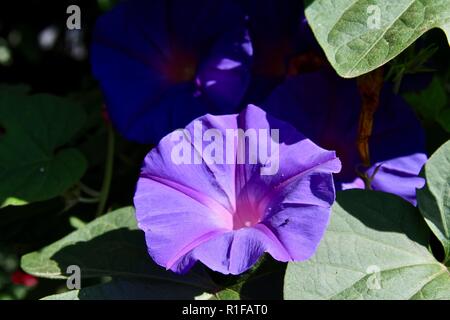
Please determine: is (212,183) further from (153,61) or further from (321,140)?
(153,61)

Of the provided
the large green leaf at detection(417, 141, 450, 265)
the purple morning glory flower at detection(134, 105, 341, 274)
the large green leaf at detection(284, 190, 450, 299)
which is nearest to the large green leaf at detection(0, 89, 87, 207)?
the purple morning glory flower at detection(134, 105, 341, 274)

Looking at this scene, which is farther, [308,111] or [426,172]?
[308,111]

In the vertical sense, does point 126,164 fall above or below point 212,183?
below

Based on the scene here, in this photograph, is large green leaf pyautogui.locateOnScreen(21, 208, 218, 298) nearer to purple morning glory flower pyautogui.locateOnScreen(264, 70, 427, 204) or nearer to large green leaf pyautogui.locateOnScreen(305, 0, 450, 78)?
purple morning glory flower pyautogui.locateOnScreen(264, 70, 427, 204)

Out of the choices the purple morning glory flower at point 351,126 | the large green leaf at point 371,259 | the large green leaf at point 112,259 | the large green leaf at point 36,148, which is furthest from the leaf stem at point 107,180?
the large green leaf at point 371,259

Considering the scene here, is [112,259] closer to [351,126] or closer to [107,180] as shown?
[107,180]

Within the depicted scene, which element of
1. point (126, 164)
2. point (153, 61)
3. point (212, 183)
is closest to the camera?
point (212, 183)
